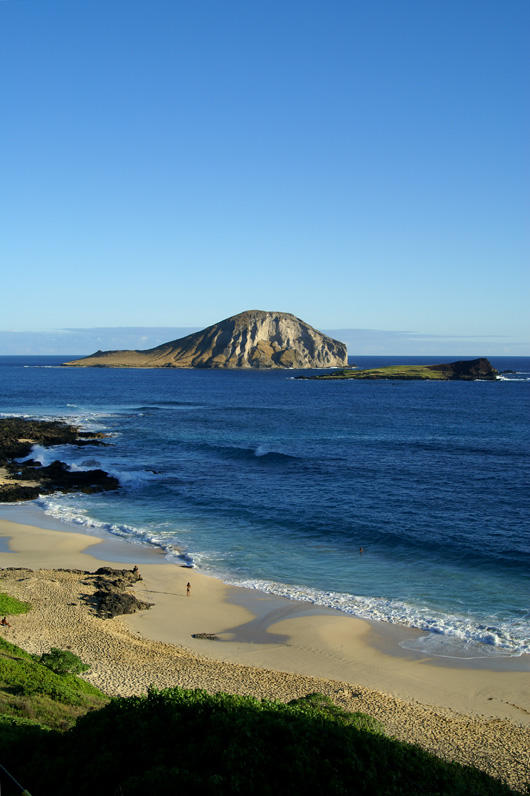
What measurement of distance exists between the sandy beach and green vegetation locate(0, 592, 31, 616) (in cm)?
47

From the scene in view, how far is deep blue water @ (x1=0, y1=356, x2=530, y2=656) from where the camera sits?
28.5m

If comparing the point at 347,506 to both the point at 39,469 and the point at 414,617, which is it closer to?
the point at 414,617

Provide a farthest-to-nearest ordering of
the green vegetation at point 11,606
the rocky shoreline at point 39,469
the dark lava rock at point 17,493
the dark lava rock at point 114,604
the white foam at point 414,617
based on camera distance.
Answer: the rocky shoreline at point 39,469, the dark lava rock at point 17,493, the dark lava rock at point 114,604, the green vegetation at point 11,606, the white foam at point 414,617

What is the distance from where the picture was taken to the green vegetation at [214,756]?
10992 mm

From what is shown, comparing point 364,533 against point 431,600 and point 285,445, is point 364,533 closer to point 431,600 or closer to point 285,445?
point 431,600

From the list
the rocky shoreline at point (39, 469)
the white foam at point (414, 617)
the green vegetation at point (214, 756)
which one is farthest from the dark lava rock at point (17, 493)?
the green vegetation at point (214, 756)

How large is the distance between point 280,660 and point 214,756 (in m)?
12.2

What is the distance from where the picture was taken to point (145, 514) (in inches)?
1719

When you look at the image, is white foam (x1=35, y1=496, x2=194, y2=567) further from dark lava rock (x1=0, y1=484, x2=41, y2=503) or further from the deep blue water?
dark lava rock (x1=0, y1=484, x2=41, y2=503)

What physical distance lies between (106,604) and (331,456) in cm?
3763

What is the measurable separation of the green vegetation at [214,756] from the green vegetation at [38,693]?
1303 millimetres

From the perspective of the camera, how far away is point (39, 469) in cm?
5766

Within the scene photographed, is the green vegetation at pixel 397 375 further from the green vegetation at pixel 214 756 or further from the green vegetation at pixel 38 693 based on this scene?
the green vegetation at pixel 214 756

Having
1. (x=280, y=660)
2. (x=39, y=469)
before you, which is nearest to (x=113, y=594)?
(x=280, y=660)
